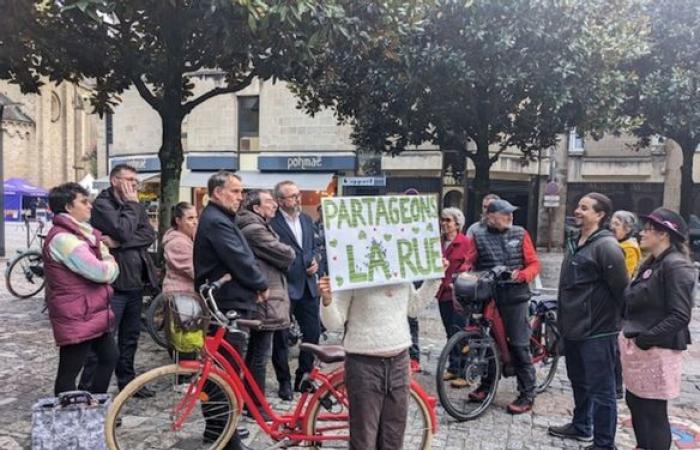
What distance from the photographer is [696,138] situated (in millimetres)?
14031

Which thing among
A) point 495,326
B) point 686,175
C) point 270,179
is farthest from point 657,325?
point 270,179

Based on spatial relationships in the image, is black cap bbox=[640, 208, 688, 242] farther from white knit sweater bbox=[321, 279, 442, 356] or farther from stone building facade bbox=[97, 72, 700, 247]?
stone building facade bbox=[97, 72, 700, 247]

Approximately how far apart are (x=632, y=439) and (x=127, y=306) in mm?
4197

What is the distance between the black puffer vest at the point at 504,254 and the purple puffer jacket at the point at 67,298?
313 cm

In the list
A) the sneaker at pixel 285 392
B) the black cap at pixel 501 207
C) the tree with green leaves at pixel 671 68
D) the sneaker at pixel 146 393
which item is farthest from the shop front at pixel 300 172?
the sneaker at pixel 146 393

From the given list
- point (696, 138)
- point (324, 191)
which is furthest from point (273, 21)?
point (324, 191)

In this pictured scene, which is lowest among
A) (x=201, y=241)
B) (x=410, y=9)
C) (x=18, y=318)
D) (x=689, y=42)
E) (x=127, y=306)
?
(x=18, y=318)

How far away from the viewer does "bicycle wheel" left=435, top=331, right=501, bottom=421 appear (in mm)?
4883

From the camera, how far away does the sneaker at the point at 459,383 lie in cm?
493

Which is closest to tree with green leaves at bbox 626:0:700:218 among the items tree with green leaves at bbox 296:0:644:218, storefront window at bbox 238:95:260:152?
tree with green leaves at bbox 296:0:644:218

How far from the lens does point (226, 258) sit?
3.95 metres

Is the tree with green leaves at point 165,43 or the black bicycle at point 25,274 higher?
the tree with green leaves at point 165,43

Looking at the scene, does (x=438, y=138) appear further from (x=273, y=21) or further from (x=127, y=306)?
(x=127, y=306)

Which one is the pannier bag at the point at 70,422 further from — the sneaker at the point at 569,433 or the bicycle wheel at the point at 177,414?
the sneaker at the point at 569,433
